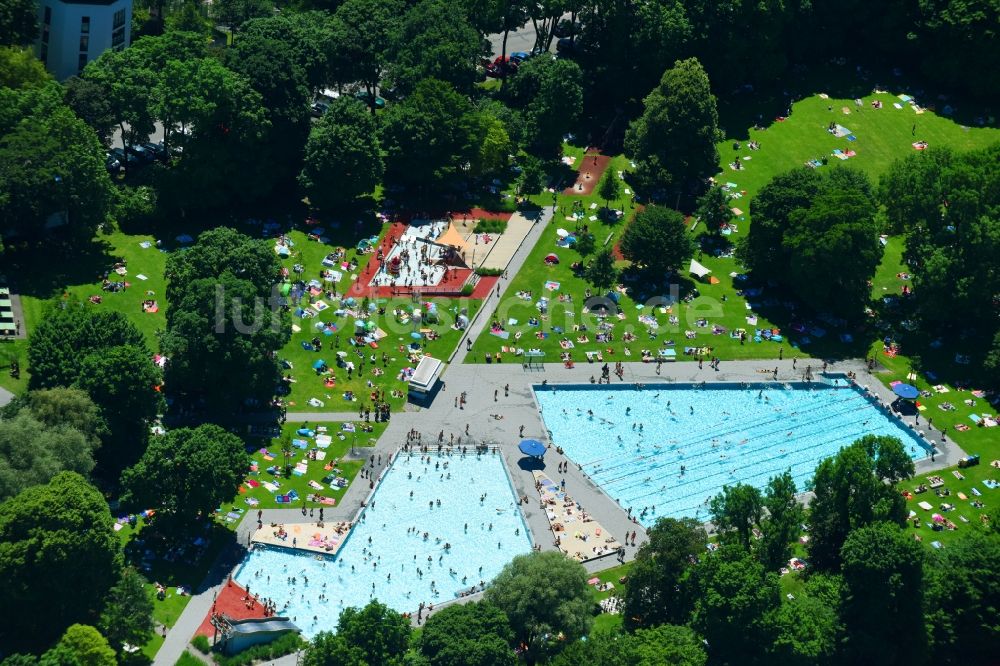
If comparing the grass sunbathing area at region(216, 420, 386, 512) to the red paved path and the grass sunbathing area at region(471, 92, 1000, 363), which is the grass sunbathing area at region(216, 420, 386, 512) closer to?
the red paved path

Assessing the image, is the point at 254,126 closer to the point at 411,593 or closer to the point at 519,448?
the point at 519,448

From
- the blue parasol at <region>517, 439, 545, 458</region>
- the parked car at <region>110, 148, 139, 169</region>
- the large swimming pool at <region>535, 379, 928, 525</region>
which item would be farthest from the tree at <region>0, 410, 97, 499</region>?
the parked car at <region>110, 148, 139, 169</region>

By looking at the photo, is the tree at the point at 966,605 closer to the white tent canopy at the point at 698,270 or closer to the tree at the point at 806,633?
the tree at the point at 806,633

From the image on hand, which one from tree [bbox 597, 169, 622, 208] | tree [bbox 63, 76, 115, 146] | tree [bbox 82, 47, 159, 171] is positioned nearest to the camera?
tree [bbox 63, 76, 115, 146]

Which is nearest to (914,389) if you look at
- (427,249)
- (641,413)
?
(641,413)

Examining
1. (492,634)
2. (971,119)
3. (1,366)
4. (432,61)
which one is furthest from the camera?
(971,119)

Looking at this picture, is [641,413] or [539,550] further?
[641,413]

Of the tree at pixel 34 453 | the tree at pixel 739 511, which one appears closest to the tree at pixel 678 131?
the tree at pixel 739 511
